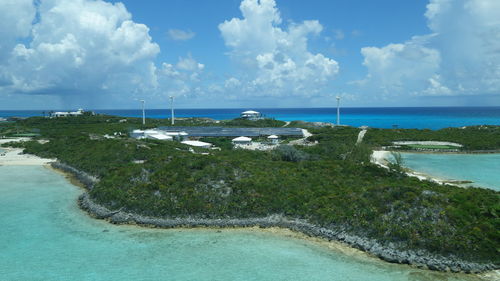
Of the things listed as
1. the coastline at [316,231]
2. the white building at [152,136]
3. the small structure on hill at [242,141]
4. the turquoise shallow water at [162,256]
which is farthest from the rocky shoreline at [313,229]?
the small structure on hill at [242,141]

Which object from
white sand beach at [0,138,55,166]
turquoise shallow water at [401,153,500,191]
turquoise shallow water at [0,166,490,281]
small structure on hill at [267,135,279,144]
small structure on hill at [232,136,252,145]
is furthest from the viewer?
small structure on hill at [267,135,279,144]

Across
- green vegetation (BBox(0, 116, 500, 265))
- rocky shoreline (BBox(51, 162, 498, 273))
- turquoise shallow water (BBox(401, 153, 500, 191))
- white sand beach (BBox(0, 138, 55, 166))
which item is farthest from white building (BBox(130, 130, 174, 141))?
turquoise shallow water (BBox(401, 153, 500, 191))

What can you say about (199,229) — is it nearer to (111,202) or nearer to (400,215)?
Result: (111,202)

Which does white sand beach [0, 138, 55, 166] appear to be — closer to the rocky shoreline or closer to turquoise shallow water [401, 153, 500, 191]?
the rocky shoreline

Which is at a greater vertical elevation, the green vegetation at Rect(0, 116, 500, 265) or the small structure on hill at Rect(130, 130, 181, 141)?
the small structure on hill at Rect(130, 130, 181, 141)

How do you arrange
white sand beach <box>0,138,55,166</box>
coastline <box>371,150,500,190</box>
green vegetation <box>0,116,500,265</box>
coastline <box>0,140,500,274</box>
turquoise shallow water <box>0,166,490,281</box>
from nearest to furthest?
turquoise shallow water <box>0,166,490,281</box>
coastline <box>0,140,500,274</box>
green vegetation <box>0,116,500,265</box>
coastline <box>371,150,500,190</box>
white sand beach <box>0,138,55,166</box>

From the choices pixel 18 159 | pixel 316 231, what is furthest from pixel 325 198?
pixel 18 159

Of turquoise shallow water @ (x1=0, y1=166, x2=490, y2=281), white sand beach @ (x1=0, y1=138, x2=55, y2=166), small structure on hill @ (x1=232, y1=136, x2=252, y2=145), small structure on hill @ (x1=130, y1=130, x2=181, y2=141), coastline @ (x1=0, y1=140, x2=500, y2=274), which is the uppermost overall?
small structure on hill @ (x1=130, y1=130, x2=181, y2=141)

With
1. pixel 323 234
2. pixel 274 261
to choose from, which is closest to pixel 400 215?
pixel 323 234
